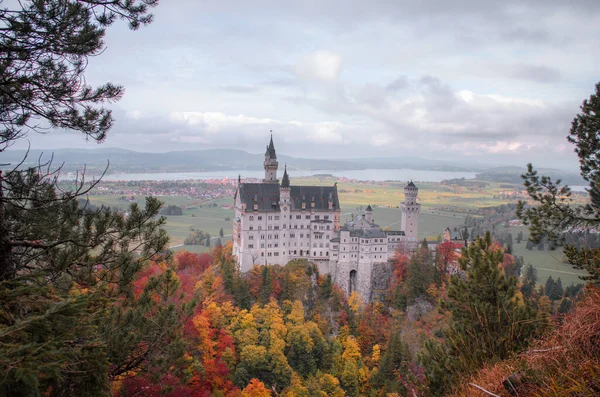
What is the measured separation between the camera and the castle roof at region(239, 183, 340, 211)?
5134 centimetres

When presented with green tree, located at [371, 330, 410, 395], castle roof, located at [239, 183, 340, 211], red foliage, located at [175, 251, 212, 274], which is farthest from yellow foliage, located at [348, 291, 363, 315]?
red foliage, located at [175, 251, 212, 274]

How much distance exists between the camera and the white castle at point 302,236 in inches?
2012

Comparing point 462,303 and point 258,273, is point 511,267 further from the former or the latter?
point 462,303

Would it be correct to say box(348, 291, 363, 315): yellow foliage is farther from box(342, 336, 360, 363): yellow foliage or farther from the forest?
the forest

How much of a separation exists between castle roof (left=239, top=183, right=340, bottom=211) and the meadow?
43.3 feet

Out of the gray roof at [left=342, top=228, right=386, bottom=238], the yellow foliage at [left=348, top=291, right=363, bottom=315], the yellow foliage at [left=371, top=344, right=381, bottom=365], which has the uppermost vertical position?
the gray roof at [left=342, top=228, right=386, bottom=238]

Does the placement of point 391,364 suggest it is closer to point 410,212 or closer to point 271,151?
point 410,212

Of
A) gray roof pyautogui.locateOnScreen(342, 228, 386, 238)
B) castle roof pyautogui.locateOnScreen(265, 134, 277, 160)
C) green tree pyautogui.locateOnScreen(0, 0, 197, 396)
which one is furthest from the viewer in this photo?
castle roof pyautogui.locateOnScreen(265, 134, 277, 160)

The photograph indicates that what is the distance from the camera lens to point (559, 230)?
1496 centimetres

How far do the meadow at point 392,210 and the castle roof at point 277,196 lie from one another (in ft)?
43.3

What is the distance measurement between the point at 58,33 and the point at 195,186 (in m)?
129

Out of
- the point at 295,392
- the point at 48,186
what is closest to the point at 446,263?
the point at 295,392

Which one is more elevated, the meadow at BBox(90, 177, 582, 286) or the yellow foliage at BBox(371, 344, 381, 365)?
the meadow at BBox(90, 177, 582, 286)

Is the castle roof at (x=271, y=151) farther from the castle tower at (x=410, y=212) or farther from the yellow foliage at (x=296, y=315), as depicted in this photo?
the yellow foliage at (x=296, y=315)
